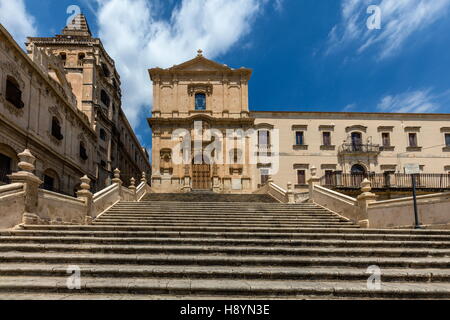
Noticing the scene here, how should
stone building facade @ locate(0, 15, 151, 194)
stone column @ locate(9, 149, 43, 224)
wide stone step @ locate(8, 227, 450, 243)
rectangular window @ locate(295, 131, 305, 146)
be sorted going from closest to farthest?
wide stone step @ locate(8, 227, 450, 243), stone column @ locate(9, 149, 43, 224), stone building facade @ locate(0, 15, 151, 194), rectangular window @ locate(295, 131, 305, 146)

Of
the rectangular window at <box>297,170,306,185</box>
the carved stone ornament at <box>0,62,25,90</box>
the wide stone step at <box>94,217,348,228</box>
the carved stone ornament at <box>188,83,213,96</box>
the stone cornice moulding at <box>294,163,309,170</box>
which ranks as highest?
the carved stone ornament at <box>188,83,213,96</box>

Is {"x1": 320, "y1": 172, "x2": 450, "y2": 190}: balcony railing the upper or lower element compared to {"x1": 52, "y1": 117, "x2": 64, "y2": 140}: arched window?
lower

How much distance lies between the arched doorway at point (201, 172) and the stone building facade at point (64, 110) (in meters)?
7.45

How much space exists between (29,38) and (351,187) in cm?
3183

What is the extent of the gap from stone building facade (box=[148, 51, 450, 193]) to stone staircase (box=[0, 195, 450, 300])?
56.1 ft

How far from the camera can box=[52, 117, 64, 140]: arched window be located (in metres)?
19.9

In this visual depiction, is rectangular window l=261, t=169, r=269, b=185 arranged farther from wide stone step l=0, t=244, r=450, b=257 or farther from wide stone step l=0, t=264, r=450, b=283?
wide stone step l=0, t=264, r=450, b=283

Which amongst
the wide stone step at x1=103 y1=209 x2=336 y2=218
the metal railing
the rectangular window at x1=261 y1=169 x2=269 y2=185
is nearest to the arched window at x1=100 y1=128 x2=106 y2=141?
the metal railing

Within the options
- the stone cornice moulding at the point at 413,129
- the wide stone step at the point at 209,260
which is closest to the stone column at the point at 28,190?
the wide stone step at the point at 209,260

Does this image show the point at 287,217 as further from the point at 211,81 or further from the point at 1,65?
the point at 211,81

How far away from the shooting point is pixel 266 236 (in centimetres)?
733

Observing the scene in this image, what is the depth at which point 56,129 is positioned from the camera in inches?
794

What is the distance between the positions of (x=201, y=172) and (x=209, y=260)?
64.4ft
